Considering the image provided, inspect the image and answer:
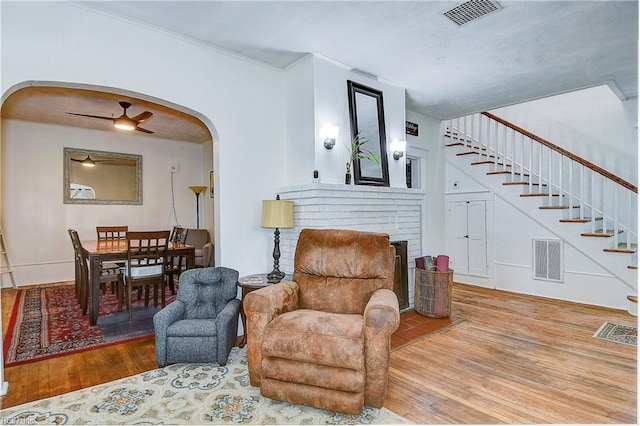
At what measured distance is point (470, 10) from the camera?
2.87 metres

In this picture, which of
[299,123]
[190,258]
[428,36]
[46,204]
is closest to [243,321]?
[190,258]

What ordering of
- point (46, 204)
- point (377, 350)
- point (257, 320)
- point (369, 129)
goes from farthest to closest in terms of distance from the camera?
point (46, 204) → point (369, 129) → point (257, 320) → point (377, 350)

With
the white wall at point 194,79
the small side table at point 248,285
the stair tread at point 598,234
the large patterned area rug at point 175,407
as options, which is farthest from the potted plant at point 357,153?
the stair tread at point 598,234

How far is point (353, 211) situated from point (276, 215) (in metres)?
1.00

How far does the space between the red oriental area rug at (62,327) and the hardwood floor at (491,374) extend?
223 mm

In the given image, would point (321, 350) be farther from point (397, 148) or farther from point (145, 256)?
point (397, 148)

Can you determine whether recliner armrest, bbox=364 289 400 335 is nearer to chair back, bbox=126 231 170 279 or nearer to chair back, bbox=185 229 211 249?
chair back, bbox=126 231 170 279

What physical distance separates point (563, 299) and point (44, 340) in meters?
6.30

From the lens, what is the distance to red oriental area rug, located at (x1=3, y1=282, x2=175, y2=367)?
309 cm

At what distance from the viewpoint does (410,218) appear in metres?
4.66

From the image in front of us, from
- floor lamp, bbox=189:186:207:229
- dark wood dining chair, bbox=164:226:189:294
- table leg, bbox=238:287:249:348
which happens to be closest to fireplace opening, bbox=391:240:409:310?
table leg, bbox=238:287:249:348

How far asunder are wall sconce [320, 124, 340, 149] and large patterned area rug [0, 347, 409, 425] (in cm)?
237

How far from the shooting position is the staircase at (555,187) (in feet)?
15.0

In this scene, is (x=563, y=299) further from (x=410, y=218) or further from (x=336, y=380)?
(x=336, y=380)
